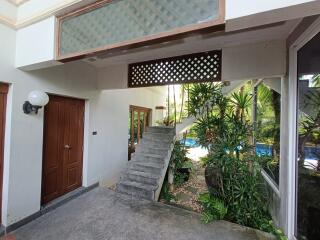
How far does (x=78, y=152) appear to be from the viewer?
429 cm

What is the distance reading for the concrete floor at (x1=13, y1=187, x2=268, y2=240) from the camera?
277 centimetres

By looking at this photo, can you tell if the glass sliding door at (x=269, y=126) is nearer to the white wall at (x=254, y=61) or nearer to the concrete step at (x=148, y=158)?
the white wall at (x=254, y=61)

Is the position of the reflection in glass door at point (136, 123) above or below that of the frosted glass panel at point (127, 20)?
below

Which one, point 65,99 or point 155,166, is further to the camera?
point 155,166

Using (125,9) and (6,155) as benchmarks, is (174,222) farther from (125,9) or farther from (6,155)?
(125,9)

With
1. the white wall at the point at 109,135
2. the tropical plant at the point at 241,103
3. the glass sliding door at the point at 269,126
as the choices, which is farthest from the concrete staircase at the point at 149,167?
the glass sliding door at the point at 269,126

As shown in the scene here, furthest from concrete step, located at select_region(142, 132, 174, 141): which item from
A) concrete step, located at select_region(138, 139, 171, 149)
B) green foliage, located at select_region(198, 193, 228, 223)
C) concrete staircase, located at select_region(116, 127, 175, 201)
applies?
green foliage, located at select_region(198, 193, 228, 223)

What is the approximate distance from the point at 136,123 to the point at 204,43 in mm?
4644

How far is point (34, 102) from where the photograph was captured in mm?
2939

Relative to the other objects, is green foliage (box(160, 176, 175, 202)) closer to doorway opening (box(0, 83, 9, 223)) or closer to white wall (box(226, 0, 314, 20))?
doorway opening (box(0, 83, 9, 223))

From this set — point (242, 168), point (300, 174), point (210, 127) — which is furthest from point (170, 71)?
point (300, 174)

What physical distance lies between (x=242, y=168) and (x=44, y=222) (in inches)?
138

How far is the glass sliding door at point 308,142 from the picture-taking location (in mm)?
2090

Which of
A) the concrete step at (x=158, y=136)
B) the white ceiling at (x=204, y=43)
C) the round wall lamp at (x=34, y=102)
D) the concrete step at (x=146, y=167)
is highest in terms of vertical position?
the white ceiling at (x=204, y=43)
